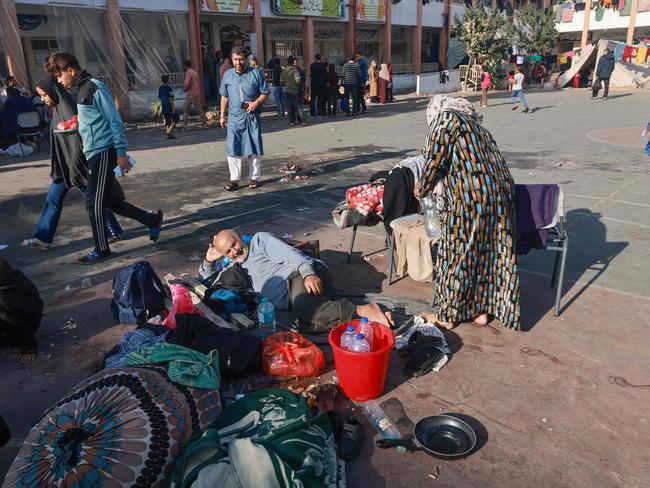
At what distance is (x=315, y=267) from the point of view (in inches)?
160

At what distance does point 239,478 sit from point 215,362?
3.12 ft

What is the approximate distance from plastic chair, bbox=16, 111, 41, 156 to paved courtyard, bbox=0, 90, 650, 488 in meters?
1.98

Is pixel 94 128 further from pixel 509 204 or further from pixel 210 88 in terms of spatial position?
pixel 210 88

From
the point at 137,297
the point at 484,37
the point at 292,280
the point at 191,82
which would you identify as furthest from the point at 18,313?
the point at 484,37

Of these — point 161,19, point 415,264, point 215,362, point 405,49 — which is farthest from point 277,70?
point 405,49

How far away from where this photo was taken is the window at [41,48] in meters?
17.7

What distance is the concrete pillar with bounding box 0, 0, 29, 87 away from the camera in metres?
14.1

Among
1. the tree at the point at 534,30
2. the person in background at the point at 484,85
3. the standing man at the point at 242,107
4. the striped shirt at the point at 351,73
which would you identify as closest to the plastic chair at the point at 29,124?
the standing man at the point at 242,107

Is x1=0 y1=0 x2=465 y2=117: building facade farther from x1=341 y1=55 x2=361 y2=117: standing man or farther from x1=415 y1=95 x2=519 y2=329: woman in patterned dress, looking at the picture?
x1=415 y1=95 x2=519 y2=329: woman in patterned dress

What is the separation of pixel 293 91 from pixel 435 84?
14.6 m

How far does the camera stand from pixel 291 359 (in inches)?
130

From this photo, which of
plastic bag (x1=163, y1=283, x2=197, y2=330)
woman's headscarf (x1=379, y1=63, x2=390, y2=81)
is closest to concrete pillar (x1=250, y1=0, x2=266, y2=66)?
woman's headscarf (x1=379, y1=63, x2=390, y2=81)

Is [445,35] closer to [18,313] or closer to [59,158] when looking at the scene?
[59,158]

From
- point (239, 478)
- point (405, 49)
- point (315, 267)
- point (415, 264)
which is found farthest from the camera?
point (405, 49)
